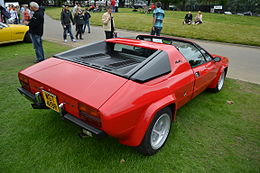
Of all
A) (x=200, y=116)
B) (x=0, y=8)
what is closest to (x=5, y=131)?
(x=200, y=116)

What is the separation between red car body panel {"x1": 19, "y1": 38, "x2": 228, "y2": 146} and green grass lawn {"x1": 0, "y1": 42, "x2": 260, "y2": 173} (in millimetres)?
466

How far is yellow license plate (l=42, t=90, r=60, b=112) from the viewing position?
7.08 feet

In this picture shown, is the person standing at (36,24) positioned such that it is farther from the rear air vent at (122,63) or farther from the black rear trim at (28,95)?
the rear air vent at (122,63)

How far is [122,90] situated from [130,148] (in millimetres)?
935

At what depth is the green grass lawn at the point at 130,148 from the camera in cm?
216

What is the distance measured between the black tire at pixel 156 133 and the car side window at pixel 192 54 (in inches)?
42.3

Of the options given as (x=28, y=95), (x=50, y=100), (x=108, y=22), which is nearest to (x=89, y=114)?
(x=50, y=100)

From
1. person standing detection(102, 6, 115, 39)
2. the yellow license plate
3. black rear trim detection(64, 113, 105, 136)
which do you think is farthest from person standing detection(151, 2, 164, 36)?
black rear trim detection(64, 113, 105, 136)

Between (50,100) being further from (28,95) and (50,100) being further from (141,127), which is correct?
(141,127)

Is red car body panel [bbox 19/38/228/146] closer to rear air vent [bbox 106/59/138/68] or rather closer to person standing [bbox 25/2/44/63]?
rear air vent [bbox 106/59/138/68]

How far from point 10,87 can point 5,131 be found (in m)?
1.75

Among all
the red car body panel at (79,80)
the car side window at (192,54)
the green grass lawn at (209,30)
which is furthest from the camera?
the green grass lawn at (209,30)

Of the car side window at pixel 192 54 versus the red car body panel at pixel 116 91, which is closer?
the red car body panel at pixel 116 91

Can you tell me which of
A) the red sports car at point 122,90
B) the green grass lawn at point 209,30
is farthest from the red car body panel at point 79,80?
the green grass lawn at point 209,30
